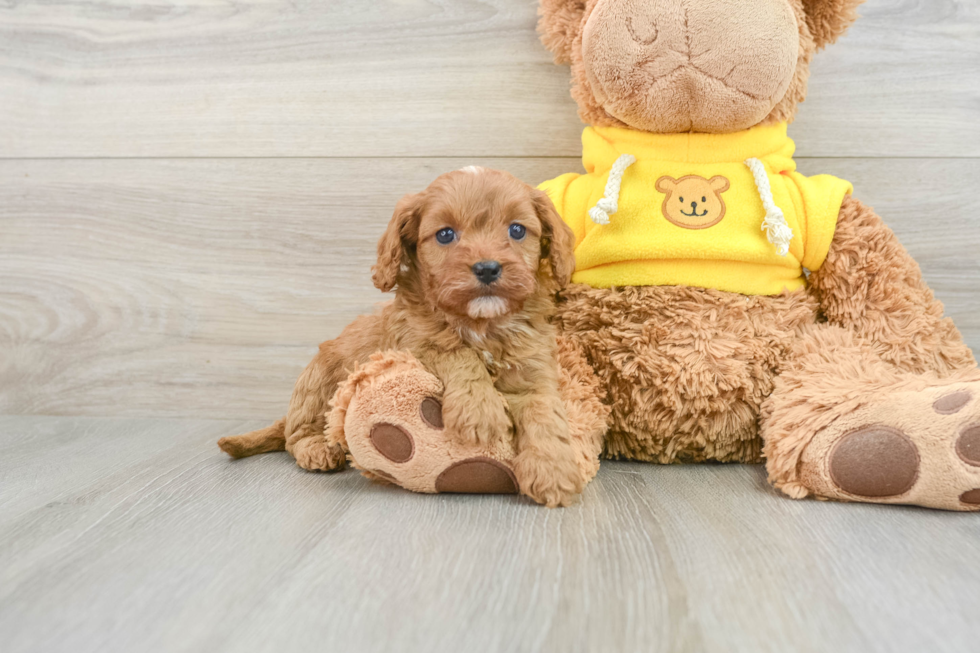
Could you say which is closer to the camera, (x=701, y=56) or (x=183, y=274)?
(x=701, y=56)

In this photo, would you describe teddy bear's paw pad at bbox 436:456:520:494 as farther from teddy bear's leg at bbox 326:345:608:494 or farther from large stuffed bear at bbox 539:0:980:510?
large stuffed bear at bbox 539:0:980:510

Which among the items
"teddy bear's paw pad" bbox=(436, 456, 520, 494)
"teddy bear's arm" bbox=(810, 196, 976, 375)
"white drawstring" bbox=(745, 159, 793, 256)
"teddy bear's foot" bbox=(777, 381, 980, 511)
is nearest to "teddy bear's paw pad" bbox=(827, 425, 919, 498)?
"teddy bear's foot" bbox=(777, 381, 980, 511)

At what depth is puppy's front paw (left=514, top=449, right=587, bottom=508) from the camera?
3.27 ft

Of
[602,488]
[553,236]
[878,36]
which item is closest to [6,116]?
[553,236]

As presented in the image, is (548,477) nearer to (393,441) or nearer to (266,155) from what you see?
(393,441)

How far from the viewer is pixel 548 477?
39.1 inches

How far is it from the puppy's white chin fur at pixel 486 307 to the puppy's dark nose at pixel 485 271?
3cm

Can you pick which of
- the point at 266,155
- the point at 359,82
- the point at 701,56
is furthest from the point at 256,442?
the point at 701,56

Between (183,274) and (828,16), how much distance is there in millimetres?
1466

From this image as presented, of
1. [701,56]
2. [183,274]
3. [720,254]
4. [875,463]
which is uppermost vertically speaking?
[701,56]

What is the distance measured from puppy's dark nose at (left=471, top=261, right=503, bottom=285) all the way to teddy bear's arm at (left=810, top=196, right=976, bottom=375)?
24.8 inches

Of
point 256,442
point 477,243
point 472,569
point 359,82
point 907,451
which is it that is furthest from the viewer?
point 359,82

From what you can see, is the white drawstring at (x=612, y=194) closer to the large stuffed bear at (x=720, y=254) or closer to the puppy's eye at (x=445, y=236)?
the large stuffed bear at (x=720, y=254)

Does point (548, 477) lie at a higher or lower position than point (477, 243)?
lower
